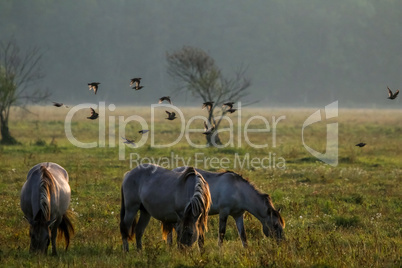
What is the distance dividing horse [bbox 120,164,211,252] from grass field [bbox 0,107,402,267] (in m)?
0.37

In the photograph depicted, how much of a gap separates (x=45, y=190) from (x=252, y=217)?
569 cm

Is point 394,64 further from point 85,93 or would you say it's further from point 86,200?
point 86,200

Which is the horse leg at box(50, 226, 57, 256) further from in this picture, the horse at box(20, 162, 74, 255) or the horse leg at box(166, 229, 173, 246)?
the horse leg at box(166, 229, 173, 246)

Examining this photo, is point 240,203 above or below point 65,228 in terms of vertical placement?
above

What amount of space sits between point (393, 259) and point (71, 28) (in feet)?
512

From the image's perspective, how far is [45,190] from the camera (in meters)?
9.48

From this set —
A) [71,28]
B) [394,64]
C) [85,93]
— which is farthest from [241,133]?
[71,28]

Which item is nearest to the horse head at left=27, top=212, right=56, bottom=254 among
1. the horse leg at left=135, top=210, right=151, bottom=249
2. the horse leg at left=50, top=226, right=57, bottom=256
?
the horse leg at left=50, top=226, right=57, bottom=256

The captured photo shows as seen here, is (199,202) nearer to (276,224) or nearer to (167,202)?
(167,202)

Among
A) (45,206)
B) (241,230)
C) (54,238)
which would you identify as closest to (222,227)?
(241,230)

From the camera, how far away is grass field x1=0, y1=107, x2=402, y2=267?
30.0 feet

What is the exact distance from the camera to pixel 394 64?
465ft

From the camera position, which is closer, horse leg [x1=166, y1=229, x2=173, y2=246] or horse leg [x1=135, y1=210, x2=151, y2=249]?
horse leg [x1=135, y1=210, x2=151, y2=249]

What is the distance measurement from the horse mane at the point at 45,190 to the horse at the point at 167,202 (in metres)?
1.53
